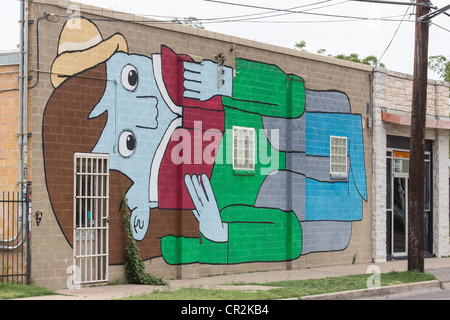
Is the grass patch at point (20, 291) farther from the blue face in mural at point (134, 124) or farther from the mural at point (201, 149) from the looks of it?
the blue face in mural at point (134, 124)

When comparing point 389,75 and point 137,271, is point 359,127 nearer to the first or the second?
point 389,75

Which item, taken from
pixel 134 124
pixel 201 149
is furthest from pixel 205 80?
pixel 134 124

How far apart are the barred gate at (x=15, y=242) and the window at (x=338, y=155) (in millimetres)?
10023

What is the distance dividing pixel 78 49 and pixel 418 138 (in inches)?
328

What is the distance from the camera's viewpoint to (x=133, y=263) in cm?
1498

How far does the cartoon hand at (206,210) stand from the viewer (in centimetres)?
1664

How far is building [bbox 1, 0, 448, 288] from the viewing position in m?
14.0

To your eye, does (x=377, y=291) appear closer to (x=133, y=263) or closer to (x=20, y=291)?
(x=133, y=263)

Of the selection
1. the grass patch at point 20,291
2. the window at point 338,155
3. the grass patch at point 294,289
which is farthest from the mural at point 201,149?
the grass patch at point 294,289

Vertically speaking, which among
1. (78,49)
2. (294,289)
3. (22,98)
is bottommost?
(294,289)

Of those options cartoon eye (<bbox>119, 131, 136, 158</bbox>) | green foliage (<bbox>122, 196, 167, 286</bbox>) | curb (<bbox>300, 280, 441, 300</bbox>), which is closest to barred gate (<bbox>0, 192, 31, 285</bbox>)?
green foliage (<bbox>122, 196, 167, 286</bbox>)

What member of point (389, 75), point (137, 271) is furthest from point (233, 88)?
point (389, 75)

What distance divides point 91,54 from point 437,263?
12.8m

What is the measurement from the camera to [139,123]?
1561 cm
